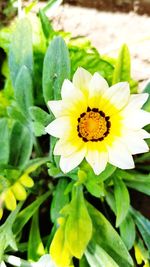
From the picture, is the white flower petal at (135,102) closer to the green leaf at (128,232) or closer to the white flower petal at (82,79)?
the white flower petal at (82,79)

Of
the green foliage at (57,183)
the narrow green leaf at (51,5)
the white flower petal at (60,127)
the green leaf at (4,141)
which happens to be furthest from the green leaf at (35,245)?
the narrow green leaf at (51,5)

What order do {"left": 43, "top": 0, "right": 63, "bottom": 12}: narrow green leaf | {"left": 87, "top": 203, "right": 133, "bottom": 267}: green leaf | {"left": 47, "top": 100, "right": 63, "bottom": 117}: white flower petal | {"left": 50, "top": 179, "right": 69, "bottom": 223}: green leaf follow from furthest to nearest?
{"left": 43, "top": 0, "right": 63, "bottom": 12}: narrow green leaf < {"left": 50, "top": 179, "right": 69, "bottom": 223}: green leaf < {"left": 87, "top": 203, "right": 133, "bottom": 267}: green leaf < {"left": 47, "top": 100, "right": 63, "bottom": 117}: white flower petal

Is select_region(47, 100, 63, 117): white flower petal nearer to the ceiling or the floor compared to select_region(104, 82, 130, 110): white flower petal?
nearer to the floor

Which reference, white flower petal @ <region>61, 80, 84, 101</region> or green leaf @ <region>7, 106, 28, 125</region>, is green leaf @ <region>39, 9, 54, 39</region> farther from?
white flower petal @ <region>61, 80, 84, 101</region>

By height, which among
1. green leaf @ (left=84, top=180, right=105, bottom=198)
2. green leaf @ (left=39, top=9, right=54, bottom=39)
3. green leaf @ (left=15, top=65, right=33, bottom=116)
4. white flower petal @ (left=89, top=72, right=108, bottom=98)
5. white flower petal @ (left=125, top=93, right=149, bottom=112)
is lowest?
green leaf @ (left=84, top=180, right=105, bottom=198)

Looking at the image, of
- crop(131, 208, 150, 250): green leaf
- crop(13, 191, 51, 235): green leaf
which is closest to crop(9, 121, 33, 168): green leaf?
crop(13, 191, 51, 235): green leaf
